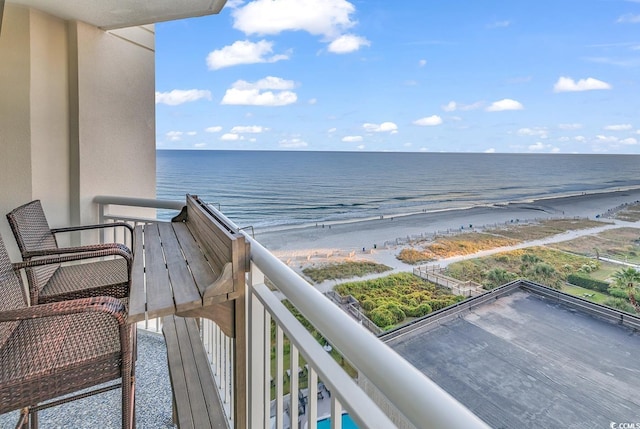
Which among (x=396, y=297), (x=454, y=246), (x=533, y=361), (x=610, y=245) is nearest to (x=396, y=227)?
(x=454, y=246)

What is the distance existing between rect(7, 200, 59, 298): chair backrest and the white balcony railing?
3.90 feet

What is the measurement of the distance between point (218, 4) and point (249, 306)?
2.19 meters

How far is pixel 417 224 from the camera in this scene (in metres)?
16.5

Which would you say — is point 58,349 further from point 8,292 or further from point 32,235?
point 32,235

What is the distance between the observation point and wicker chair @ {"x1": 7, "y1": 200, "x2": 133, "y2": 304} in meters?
1.67

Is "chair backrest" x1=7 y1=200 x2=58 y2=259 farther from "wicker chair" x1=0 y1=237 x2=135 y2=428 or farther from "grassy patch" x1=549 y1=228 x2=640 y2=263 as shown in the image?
"grassy patch" x1=549 y1=228 x2=640 y2=263

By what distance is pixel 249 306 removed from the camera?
1154 millimetres

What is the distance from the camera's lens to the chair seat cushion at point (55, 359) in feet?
3.33

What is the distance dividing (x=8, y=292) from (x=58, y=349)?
1.29ft

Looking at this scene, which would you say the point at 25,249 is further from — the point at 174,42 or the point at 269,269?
the point at 174,42

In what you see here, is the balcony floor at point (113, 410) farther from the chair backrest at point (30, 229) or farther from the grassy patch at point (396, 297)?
the grassy patch at point (396, 297)

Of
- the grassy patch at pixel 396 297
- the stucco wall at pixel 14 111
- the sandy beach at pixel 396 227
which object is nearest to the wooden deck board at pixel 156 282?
the stucco wall at pixel 14 111

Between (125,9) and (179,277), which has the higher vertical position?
(125,9)

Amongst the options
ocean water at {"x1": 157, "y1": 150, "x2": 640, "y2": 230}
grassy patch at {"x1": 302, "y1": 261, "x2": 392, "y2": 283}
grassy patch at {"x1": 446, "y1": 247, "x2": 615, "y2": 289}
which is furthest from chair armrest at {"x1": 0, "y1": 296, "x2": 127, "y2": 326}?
ocean water at {"x1": 157, "y1": 150, "x2": 640, "y2": 230}
